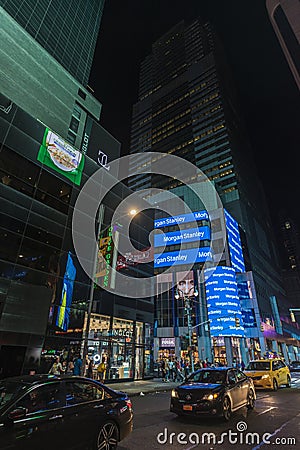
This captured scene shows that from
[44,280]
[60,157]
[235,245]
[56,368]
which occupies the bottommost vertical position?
[56,368]

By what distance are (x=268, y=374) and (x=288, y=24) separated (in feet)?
99.6

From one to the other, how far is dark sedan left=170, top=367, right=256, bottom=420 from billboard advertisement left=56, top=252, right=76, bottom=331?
1079cm

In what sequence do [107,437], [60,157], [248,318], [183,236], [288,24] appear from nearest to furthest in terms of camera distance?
1. [107,437]
2. [60,157]
3. [288,24]
4. [248,318]
5. [183,236]

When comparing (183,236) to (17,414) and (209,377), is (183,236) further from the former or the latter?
(17,414)

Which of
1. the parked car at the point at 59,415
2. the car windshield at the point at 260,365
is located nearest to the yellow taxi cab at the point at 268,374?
the car windshield at the point at 260,365

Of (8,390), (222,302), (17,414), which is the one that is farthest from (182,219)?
(17,414)

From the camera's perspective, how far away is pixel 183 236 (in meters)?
68.9

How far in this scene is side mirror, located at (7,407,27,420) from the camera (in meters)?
3.63

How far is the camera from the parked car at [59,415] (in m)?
3.69

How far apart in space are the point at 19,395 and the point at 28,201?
626 inches

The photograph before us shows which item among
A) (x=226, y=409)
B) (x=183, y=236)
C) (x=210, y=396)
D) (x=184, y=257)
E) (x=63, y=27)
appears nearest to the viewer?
(x=210, y=396)

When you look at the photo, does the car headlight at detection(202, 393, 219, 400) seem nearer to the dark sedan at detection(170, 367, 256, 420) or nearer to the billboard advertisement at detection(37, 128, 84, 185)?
the dark sedan at detection(170, 367, 256, 420)

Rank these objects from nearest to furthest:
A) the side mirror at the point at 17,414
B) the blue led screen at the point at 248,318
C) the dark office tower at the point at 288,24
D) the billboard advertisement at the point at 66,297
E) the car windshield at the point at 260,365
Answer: the side mirror at the point at 17,414, the car windshield at the point at 260,365, the billboard advertisement at the point at 66,297, the dark office tower at the point at 288,24, the blue led screen at the point at 248,318

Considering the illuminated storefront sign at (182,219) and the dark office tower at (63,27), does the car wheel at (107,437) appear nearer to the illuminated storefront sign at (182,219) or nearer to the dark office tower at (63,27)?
the dark office tower at (63,27)
